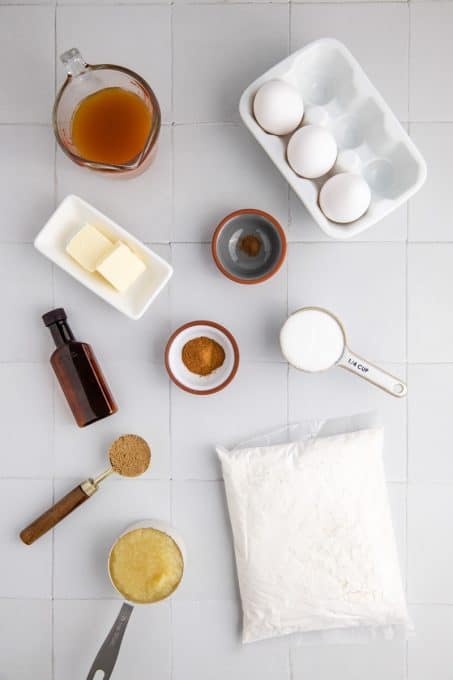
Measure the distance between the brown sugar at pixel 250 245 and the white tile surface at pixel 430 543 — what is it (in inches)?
20.1

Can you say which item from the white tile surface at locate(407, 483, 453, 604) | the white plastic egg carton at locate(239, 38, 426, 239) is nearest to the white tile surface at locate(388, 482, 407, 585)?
the white tile surface at locate(407, 483, 453, 604)

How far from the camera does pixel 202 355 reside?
3.61ft

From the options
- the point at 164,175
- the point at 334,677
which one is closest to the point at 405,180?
the point at 164,175

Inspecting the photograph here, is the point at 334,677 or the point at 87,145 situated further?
the point at 334,677

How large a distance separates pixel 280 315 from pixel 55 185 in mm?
470

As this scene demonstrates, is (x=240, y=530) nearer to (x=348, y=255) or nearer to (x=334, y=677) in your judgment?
(x=334, y=677)

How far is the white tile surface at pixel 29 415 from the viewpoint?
1.17 m

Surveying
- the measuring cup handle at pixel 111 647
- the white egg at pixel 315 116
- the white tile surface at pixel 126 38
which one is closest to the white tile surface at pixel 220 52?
the white tile surface at pixel 126 38

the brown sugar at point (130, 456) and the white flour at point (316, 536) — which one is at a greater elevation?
the brown sugar at point (130, 456)

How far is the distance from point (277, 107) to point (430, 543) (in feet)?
2.67

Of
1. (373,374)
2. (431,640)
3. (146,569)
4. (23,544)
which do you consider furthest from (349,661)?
(23,544)

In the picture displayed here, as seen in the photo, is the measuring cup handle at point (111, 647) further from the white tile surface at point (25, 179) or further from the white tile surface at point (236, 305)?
the white tile surface at point (25, 179)

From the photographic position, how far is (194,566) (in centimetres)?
116

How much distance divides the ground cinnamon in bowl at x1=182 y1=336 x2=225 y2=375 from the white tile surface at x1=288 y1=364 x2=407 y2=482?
14 centimetres
